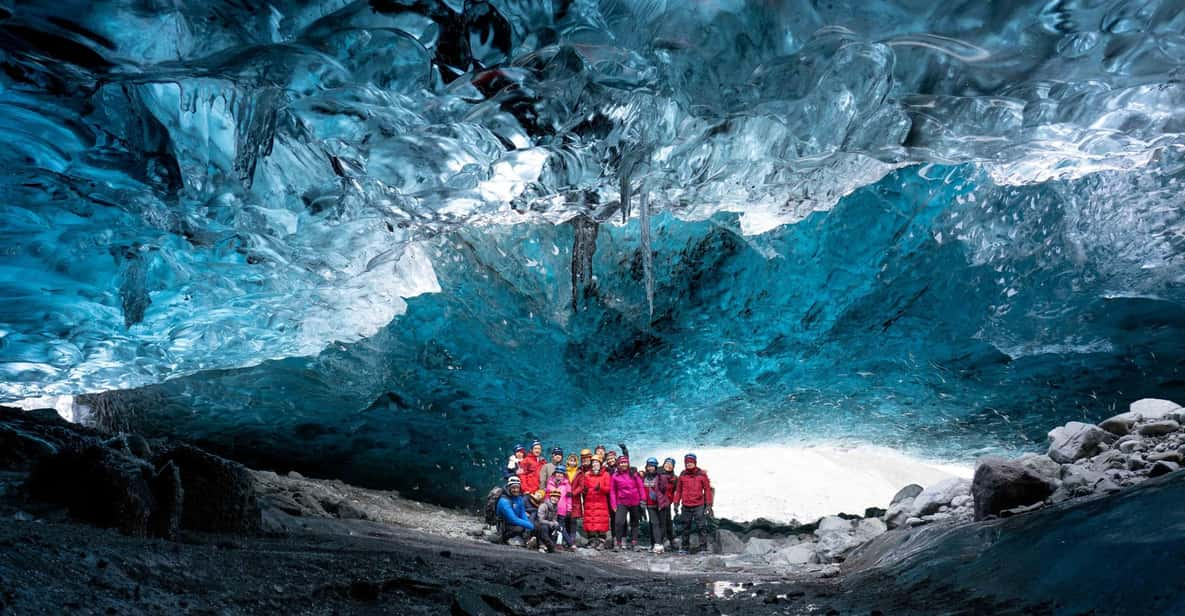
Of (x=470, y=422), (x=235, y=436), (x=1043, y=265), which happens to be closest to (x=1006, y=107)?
(x=1043, y=265)

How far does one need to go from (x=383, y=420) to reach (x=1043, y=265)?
12002mm

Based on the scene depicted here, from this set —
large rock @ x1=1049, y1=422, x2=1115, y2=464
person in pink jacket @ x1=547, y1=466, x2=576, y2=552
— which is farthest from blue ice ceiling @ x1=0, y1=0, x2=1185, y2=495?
large rock @ x1=1049, y1=422, x2=1115, y2=464

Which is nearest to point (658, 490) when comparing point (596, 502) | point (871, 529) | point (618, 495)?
point (618, 495)

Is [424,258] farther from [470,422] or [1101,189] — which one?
[1101,189]

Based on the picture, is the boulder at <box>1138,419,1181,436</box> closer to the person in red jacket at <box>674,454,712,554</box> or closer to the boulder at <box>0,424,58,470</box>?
the person in red jacket at <box>674,454,712,554</box>

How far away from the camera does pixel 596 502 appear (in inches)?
472

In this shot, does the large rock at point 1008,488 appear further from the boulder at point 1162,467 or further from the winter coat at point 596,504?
the winter coat at point 596,504

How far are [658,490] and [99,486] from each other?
878 cm

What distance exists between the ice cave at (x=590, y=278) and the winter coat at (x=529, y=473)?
0.28 feet

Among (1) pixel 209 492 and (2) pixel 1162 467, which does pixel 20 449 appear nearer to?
(1) pixel 209 492

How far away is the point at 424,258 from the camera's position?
9.52 metres

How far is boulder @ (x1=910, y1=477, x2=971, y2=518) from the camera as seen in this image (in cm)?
826

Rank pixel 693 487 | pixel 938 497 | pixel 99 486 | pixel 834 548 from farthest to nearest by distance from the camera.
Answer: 1. pixel 693 487
2. pixel 834 548
3. pixel 938 497
4. pixel 99 486

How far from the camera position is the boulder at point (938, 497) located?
8260 mm
